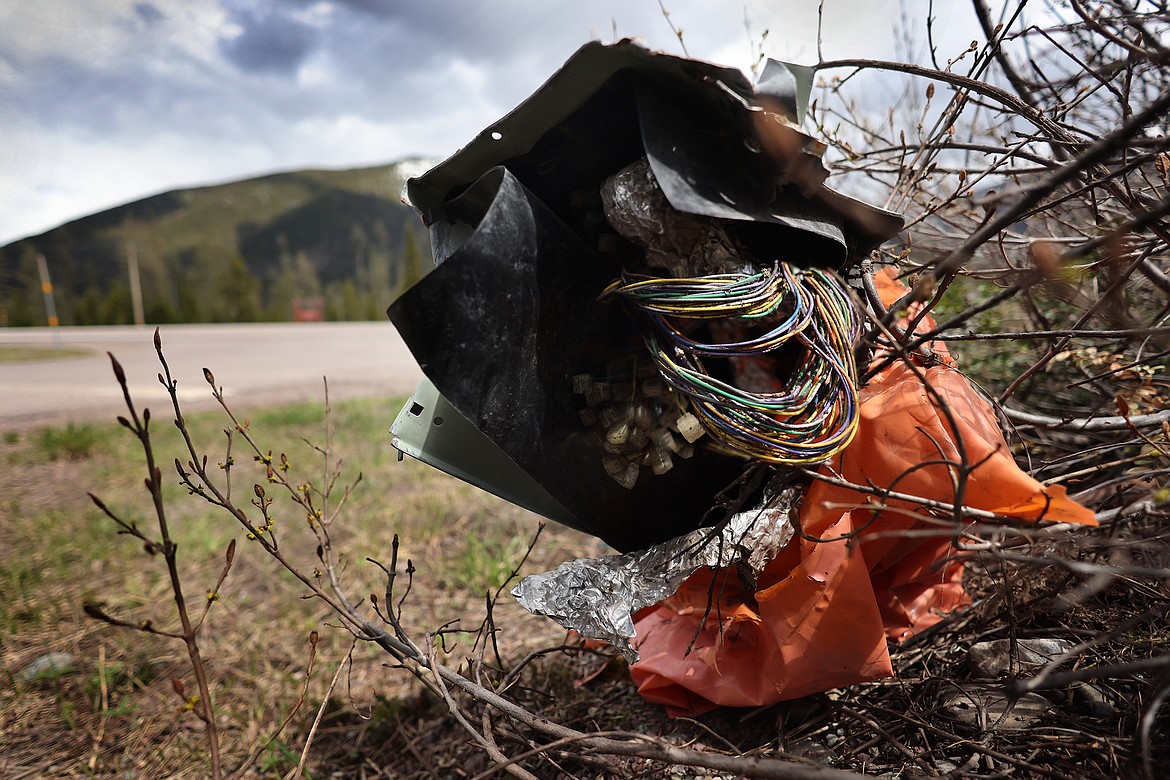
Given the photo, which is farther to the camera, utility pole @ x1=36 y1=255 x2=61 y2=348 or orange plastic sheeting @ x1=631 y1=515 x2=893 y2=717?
utility pole @ x1=36 y1=255 x2=61 y2=348

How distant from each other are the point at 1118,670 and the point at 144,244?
56878 mm

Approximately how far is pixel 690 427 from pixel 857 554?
524mm

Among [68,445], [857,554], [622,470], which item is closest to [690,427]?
[622,470]

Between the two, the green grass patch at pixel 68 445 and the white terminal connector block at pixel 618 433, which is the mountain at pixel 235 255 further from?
the white terminal connector block at pixel 618 433

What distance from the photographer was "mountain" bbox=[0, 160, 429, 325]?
3369cm

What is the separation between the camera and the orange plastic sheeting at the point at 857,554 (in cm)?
138

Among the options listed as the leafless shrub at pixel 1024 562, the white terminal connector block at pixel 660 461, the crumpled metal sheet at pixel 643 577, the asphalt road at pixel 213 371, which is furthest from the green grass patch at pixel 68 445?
the white terminal connector block at pixel 660 461

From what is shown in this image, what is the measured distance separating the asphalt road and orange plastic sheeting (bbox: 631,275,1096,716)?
5382 millimetres

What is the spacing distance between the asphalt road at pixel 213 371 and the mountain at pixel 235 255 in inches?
562

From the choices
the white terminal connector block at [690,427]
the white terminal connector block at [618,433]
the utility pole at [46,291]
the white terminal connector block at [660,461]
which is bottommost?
the white terminal connector block at [660,461]

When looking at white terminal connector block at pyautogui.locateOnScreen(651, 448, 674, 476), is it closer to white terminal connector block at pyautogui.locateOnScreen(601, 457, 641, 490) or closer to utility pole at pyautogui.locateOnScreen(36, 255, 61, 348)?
white terminal connector block at pyautogui.locateOnScreen(601, 457, 641, 490)

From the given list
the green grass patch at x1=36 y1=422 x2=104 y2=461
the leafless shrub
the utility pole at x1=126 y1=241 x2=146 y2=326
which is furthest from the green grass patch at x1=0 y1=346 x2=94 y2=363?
the utility pole at x1=126 y1=241 x2=146 y2=326

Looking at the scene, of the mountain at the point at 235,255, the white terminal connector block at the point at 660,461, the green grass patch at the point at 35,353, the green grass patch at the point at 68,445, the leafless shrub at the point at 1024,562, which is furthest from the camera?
the mountain at the point at 235,255

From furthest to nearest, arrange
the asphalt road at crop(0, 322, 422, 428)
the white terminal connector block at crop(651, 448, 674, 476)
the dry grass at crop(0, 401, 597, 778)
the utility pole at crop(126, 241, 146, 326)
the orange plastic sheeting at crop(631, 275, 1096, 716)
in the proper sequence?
the utility pole at crop(126, 241, 146, 326), the asphalt road at crop(0, 322, 422, 428), the dry grass at crop(0, 401, 597, 778), the white terminal connector block at crop(651, 448, 674, 476), the orange plastic sheeting at crop(631, 275, 1096, 716)
